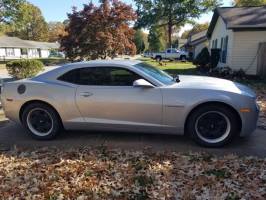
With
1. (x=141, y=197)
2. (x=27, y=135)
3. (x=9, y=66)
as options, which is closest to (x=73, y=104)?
(x=27, y=135)

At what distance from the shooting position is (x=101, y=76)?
5438mm

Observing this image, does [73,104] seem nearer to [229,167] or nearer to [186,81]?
[186,81]

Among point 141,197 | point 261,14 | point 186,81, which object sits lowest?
point 141,197

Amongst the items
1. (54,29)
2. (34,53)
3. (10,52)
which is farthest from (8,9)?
(54,29)

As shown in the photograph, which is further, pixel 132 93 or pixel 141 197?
pixel 132 93

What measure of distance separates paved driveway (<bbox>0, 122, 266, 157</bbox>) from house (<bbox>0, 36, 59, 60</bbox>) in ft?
170

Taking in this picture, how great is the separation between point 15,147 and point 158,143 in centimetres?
250

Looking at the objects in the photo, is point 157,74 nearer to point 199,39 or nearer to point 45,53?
point 199,39

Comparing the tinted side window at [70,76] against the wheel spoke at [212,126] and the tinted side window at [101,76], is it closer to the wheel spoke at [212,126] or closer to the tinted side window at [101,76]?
the tinted side window at [101,76]

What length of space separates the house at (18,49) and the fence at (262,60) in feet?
156

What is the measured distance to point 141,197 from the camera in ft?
12.1

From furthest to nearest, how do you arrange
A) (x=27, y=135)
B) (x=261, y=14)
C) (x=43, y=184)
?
(x=261, y=14)
(x=27, y=135)
(x=43, y=184)

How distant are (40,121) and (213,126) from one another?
3102 mm

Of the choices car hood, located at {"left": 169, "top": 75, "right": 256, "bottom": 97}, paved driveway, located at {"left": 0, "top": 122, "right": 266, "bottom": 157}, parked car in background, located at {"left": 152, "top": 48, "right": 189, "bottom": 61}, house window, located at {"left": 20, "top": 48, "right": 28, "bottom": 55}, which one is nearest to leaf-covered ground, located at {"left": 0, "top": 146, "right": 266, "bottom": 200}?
paved driveway, located at {"left": 0, "top": 122, "right": 266, "bottom": 157}
